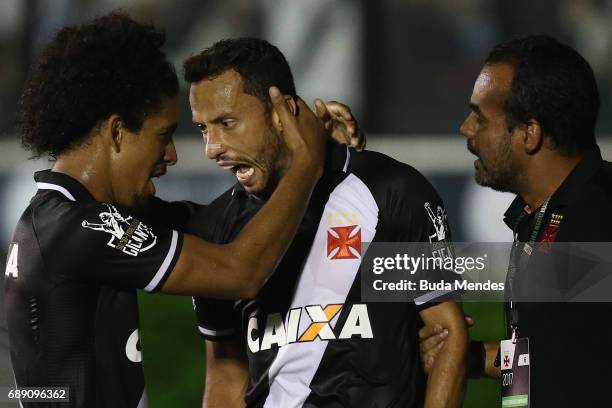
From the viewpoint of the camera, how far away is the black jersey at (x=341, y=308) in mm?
3689

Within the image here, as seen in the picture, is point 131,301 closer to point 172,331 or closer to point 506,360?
point 506,360

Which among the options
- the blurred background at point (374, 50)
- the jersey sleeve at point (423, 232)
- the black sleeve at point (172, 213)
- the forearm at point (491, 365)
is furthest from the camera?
the blurred background at point (374, 50)

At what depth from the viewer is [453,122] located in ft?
27.8

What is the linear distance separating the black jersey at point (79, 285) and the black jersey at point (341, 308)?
49 cm

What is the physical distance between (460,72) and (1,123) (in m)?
3.22

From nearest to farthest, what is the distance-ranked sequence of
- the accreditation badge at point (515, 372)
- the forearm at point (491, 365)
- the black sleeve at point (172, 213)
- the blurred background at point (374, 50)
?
the accreditation badge at point (515, 372)
the forearm at point (491, 365)
the black sleeve at point (172, 213)
the blurred background at point (374, 50)

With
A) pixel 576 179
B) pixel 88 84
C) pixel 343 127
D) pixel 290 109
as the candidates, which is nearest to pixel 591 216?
pixel 576 179

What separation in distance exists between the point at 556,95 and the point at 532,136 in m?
0.14

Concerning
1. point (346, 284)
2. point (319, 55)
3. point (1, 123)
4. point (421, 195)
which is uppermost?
point (319, 55)

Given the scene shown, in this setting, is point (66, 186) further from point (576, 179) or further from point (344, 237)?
point (576, 179)

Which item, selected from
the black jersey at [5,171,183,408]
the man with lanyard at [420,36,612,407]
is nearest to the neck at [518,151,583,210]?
the man with lanyard at [420,36,612,407]

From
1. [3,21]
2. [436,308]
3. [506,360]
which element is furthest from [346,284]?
[3,21]

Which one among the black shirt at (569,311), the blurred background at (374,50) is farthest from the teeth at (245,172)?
the blurred background at (374,50)

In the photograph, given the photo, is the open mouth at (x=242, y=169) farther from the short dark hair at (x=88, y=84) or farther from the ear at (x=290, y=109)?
the short dark hair at (x=88, y=84)
